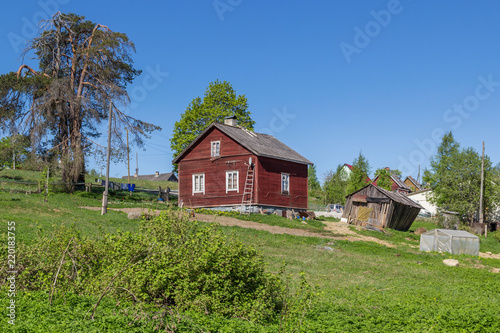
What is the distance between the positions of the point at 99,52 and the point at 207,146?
1161 centimetres

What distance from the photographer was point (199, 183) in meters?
41.5

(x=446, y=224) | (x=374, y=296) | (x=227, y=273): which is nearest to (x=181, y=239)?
(x=227, y=273)

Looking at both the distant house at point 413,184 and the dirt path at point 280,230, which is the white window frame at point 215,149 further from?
the distant house at point 413,184

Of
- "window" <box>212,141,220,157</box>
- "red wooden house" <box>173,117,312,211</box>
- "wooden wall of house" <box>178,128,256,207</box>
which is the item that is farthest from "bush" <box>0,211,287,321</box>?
"window" <box>212,141,220,157</box>

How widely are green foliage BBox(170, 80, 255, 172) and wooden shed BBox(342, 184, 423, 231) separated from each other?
16449 millimetres

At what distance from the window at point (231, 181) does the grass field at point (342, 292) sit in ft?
39.8

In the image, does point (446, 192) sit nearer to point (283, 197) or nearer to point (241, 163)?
point (283, 197)

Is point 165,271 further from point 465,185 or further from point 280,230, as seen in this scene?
point 465,185

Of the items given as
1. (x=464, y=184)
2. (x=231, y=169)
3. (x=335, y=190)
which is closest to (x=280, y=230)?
(x=231, y=169)

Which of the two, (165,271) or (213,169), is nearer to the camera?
(165,271)

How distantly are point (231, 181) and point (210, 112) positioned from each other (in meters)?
16.1

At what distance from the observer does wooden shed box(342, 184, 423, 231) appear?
39.6 meters

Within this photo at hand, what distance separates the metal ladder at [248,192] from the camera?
38031 millimetres

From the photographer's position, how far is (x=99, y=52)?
4131cm
